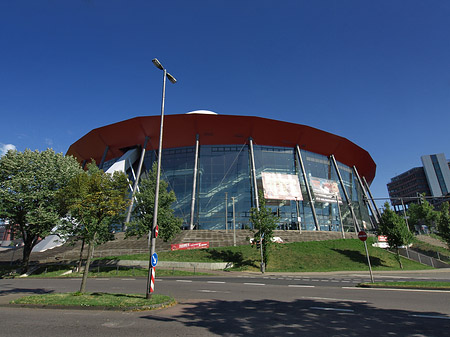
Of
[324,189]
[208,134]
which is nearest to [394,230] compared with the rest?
[324,189]

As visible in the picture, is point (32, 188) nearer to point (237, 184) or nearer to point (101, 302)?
point (101, 302)

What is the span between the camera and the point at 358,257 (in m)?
30.9

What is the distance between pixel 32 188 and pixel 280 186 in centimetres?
3627

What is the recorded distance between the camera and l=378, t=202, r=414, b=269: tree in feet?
102

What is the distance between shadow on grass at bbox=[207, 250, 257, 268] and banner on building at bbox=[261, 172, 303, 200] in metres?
16.4

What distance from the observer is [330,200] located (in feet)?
168

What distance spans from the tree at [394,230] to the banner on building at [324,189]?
1666 cm

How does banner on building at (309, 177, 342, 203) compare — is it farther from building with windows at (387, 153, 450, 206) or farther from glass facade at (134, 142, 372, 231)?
building with windows at (387, 153, 450, 206)

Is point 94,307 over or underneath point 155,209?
underneath

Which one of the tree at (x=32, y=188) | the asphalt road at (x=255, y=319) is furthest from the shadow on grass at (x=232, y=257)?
the asphalt road at (x=255, y=319)

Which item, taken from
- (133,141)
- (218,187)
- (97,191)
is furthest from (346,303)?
(133,141)

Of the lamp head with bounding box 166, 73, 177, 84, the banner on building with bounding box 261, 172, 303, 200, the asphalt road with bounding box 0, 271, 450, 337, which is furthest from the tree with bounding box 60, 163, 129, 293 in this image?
the banner on building with bounding box 261, 172, 303, 200

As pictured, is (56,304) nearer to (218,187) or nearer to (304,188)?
(218,187)

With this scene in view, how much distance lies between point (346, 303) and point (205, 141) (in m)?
42.3
